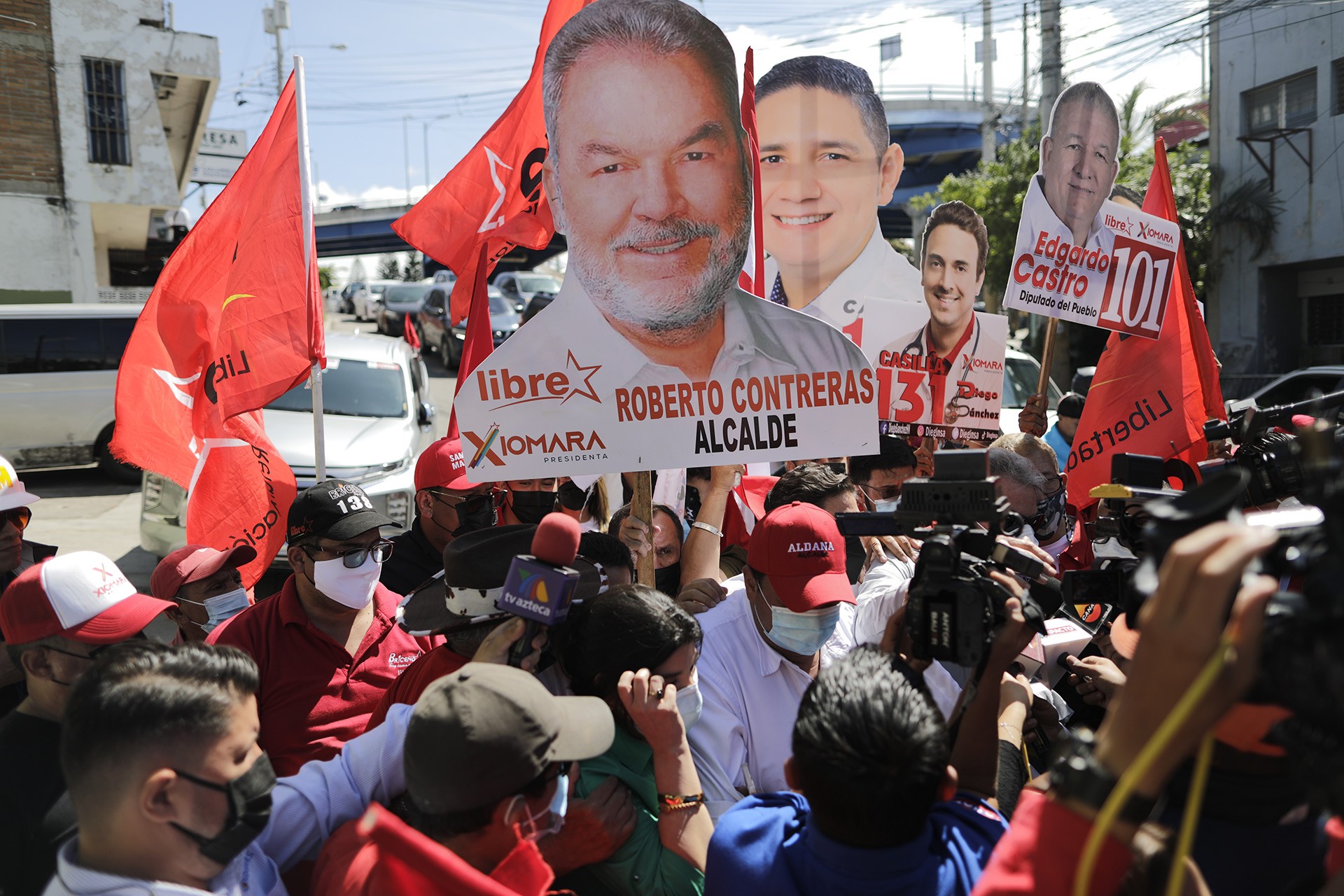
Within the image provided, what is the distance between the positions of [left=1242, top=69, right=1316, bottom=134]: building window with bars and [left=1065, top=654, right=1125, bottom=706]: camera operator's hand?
61.7ft

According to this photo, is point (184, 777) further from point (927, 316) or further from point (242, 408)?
point (927, 316)

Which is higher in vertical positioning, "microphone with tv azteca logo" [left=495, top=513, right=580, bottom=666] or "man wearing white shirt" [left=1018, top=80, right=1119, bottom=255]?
"man wearing white shirt" [left=1018, top=80, right=1119, bottom=255]

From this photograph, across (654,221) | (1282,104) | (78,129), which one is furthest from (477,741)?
(78,129)

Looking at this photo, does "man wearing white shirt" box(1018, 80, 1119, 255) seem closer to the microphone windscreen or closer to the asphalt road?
the microphone windscreen

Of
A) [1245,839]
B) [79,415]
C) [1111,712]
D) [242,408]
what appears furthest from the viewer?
[79,415]

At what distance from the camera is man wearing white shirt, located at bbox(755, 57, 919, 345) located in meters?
4.82

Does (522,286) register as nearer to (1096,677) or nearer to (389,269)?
(1096,677)

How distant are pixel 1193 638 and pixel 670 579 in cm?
318

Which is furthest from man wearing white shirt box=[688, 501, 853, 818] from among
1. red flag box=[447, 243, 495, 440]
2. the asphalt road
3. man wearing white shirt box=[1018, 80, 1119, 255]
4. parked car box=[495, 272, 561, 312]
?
Answer: parked car box=[495, 272, 561, 312]

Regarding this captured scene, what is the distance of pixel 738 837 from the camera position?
204 centimetres

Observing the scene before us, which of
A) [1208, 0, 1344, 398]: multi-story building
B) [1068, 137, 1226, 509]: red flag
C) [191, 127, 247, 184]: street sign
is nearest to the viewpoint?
[1068, 137, 1226, 509]: red flag

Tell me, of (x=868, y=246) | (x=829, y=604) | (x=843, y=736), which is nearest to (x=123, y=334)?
(x=868, y=246)

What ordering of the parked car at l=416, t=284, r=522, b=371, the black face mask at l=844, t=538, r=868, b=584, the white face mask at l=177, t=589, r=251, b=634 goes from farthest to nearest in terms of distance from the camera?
the parked car at l=416, t=284, r=522, b=371, the black face mask at l=844, t=538, r=868, b=584, the white face mask at l=177, t=589, r=251, b=634

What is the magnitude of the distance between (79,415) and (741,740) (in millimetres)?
13105
